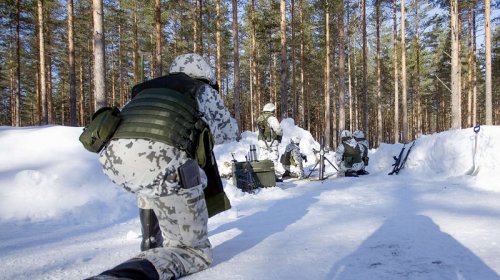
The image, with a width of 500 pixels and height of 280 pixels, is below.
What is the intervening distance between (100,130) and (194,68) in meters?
0.85

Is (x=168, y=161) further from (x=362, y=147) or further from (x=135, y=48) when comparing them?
(x=135, y=48)

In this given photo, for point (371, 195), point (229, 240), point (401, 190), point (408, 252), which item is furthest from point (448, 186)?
point (229, 240)

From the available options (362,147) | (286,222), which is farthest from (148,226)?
(362,147)

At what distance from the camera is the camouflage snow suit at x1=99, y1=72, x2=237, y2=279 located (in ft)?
6.81

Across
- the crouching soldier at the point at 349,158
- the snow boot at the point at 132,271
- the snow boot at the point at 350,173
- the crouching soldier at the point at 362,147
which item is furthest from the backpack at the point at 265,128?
the snow boot at the point at 132,271

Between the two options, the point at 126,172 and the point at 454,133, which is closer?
the point at 126,172

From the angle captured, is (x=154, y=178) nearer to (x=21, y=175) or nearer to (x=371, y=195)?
(x=21, y=175)

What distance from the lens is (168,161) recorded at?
2119mm

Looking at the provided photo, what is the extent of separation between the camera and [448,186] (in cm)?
608

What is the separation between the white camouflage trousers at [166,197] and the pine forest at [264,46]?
26.5 ft

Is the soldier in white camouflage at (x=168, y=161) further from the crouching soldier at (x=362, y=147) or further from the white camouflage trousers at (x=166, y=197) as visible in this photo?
the crouching soldier at (x=362, y=147)

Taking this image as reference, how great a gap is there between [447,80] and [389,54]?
7.85 meters

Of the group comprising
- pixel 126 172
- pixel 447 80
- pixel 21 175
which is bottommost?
pixel 21 175

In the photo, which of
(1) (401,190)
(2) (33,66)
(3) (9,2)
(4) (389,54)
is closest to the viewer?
(1) (401,190)
